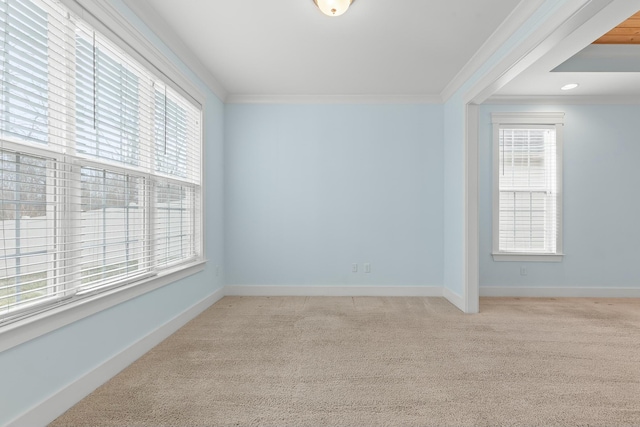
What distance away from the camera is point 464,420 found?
187cm

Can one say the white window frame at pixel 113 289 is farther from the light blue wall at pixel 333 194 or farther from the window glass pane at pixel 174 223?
the light blue wall at pixel 333 194

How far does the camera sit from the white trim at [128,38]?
6.83 feet

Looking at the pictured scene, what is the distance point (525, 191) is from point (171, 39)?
15.6 feet

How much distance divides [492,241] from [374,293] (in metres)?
1.82

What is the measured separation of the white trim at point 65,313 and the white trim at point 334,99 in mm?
2830

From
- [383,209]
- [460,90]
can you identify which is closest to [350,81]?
[460,90]

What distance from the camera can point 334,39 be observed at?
3.14 metres

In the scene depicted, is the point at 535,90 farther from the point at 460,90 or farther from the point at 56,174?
the point at 56,174

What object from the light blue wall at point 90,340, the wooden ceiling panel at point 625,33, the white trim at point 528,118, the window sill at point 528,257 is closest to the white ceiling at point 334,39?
the light blue wall at point 90,340

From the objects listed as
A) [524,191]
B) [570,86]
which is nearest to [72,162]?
[524,191]

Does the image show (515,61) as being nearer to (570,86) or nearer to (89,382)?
(570,86)

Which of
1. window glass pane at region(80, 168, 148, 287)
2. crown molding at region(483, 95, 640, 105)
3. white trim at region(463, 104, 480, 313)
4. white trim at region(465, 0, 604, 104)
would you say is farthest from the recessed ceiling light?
window glass pane at region(80, 168, 148, 287)

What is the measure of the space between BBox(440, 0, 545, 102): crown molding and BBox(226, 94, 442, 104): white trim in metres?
0.42

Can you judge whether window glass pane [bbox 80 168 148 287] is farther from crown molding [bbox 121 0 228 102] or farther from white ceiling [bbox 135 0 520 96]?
white ceiling [bbox 135 0 520 96]
